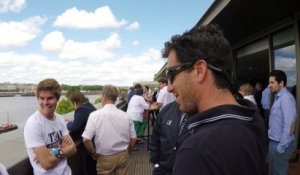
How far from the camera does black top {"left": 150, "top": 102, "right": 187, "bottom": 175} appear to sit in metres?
A: 3.40

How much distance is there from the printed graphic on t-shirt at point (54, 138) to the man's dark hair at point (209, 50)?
2175mm

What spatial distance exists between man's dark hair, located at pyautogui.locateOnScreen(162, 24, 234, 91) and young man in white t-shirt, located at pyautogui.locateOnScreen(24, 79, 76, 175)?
206cm

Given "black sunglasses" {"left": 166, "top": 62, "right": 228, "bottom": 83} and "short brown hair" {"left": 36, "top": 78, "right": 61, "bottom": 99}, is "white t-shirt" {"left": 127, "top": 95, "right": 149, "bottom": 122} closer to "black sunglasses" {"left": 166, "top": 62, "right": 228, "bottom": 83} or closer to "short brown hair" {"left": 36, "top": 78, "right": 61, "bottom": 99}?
"short brown hair" {"left": 36, "top": 78, "right": 61, "bottom": 99}

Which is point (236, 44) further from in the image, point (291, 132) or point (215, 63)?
point (215, 63)

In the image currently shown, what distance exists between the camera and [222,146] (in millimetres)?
1240

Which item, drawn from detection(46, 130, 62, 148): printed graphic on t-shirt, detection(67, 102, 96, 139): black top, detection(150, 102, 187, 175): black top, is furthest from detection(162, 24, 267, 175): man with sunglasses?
detection(67, 102, 96, 139): black top

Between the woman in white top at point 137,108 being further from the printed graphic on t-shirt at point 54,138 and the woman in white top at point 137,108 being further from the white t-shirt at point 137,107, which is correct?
the printed graphic on t-shirt at point 54,138

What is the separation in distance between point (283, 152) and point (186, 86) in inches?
140

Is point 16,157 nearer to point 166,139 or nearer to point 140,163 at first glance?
point 166,139

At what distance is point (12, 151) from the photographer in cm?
352

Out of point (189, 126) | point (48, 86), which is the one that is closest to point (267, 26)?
point (48, 86)

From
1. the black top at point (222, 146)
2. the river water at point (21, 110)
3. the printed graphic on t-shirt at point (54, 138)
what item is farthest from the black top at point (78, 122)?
the river water at point (21, 110)

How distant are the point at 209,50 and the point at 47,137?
7.54 ft

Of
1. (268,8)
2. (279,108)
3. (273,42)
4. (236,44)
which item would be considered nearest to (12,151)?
(279,108)
